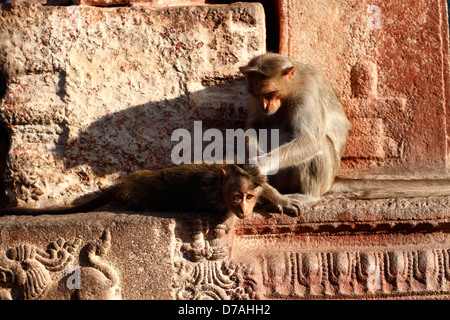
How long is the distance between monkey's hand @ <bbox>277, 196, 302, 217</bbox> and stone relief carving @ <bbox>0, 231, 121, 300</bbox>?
1.22m

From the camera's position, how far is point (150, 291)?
4129 millimetres

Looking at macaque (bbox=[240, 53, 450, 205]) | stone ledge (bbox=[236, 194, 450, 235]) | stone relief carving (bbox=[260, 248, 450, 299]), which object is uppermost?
macaque (bbox=[240, 53, 450, 205])

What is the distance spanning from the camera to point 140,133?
16.7 feet

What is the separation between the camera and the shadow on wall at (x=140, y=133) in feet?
16.5

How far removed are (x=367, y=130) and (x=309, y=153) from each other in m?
0.97

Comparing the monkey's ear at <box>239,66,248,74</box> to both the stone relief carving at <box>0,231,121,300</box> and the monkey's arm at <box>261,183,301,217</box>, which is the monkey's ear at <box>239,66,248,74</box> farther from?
the stone relief carving at <box>0,231,121,300</box>

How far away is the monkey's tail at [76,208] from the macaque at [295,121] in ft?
3.86

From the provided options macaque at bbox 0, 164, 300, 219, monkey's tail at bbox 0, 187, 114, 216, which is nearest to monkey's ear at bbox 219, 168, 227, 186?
macaque at bbox 0, 164, 300, 219

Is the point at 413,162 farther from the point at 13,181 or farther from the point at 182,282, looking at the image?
the point at 13,181

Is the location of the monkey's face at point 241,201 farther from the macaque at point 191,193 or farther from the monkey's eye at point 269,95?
the monkey's eye at point 269,95

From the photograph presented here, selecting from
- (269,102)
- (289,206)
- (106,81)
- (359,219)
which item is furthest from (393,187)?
(106,81)

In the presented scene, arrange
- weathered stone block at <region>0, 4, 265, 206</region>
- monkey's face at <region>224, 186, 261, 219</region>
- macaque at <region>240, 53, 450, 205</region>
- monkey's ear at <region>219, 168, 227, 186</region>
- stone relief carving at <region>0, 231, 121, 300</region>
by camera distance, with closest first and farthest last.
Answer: stone relief carving at <region>0, 231, 121, 300</region>, monkey's face at <region>224, 186, 261, 219</region>, monkey's ear at <region>219, 168, 227, 186</region>, macaque at <region>240, 53, 450, 205</region>, weathered stone block at <region>0, 4, 265, 206</region>

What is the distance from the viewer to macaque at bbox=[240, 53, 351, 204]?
480 cm

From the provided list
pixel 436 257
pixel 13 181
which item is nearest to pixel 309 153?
pixel 436 257
